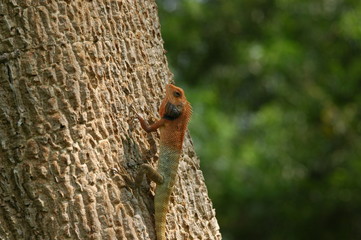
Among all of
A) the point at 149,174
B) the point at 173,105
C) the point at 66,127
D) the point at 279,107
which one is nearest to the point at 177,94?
the point at 173,105

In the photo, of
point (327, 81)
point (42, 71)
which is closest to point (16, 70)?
point (42, 71)

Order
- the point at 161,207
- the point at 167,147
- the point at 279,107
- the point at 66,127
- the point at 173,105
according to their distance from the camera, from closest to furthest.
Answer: the point at 66,127 < the point at 161,207 < the point at 167,147 < the point at 173,105 < the point at 279,107

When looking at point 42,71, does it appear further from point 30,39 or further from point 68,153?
point 68,153

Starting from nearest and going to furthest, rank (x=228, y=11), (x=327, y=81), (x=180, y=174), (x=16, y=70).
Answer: (x=16, y=70)
(x=180, y=174)
(x=327, y=81)
(x=228, y=11)

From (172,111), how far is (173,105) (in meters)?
0.04

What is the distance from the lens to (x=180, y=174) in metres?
3.72

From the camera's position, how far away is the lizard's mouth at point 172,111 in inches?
150

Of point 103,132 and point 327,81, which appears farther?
point 327,81

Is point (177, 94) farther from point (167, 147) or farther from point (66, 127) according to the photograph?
point (66, 127)

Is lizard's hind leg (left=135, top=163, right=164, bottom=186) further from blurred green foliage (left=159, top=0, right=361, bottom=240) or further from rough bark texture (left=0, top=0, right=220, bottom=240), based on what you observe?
blurred green foliage (left=159, top=0, right=361, bottom=240)

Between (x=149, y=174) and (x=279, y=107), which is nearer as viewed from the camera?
(x=149, y=174)

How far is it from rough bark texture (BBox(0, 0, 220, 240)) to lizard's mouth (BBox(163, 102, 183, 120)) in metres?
0.39

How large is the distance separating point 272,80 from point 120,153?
24.3 ft

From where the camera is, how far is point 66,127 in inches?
127
